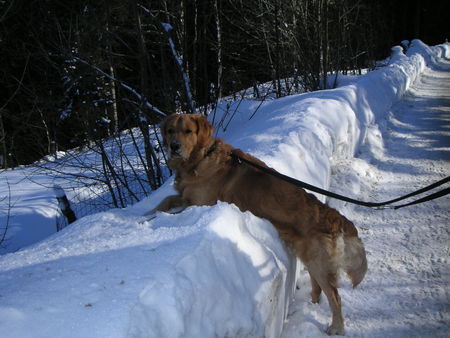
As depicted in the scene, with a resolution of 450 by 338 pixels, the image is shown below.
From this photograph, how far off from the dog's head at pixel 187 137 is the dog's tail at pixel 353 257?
5.42 ft

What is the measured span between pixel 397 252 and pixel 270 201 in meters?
1.73

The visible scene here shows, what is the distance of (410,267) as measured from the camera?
3.36 meters

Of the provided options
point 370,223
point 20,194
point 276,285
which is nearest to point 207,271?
point 276,285

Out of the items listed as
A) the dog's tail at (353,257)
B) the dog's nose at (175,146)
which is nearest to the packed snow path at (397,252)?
the dog's tail at (353,257)

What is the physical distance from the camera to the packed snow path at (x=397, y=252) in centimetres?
276

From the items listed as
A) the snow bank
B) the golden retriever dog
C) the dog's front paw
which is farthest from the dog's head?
the dog's front paw

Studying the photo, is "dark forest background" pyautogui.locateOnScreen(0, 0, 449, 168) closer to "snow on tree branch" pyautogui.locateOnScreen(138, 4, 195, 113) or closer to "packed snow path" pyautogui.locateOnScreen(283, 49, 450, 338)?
"snow on tree branch" pyautogui.locateOnScreen(138, 4, 195, 113)

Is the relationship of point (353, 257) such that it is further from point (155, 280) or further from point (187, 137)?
point (187, 137)

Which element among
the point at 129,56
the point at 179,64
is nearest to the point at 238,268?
the point at 129,56

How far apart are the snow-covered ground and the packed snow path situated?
0.01 m

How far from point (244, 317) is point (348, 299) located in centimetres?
143

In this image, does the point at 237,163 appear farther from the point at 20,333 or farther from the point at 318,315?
the point at 20,333

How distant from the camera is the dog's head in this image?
3.47m

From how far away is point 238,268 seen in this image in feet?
7.18
